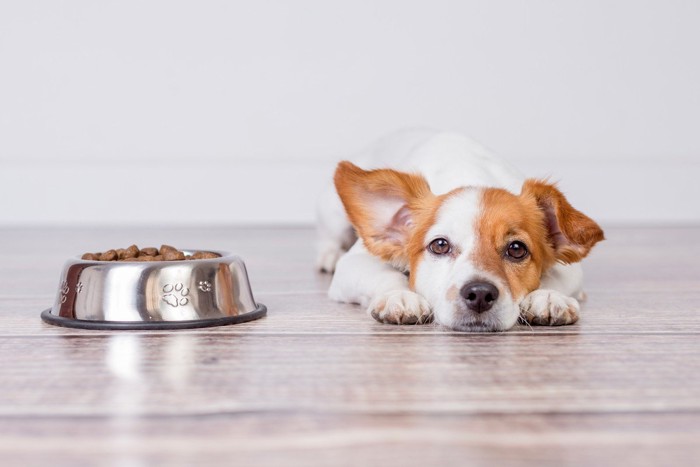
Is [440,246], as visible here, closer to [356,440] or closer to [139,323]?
[139,323]

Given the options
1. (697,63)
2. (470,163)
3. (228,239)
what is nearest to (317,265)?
(470,163)

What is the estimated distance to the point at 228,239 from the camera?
13.2 ft

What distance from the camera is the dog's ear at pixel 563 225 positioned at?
1965 mm

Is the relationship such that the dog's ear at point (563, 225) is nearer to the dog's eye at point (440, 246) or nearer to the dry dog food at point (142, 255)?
the dog's eye at point (440, 246)

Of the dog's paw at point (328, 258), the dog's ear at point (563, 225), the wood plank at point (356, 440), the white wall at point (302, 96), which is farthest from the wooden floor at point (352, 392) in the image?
the white wall at point (302, 96)

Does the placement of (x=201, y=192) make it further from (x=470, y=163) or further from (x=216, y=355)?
(x=216, y=355)

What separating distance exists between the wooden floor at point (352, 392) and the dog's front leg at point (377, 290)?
37 mm

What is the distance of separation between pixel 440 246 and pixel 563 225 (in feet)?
0.93

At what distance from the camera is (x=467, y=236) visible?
1858mm

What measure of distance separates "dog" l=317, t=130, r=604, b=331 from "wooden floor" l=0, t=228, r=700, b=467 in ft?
Answer: 0.19

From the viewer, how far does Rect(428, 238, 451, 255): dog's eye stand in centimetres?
189

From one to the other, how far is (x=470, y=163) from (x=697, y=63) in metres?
3.16

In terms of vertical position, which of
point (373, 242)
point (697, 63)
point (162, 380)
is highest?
point (697, 63)

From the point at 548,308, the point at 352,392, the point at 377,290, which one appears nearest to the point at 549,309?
the point at 548,308
